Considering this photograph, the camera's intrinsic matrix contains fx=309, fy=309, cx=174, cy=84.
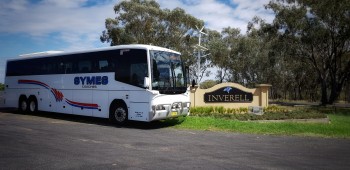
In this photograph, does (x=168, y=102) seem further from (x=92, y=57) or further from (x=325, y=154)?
(x=325, y=154)

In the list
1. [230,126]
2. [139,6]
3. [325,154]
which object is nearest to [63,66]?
[230,126]

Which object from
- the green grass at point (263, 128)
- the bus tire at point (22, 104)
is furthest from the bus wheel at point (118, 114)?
the bus tire at point (22, 104)

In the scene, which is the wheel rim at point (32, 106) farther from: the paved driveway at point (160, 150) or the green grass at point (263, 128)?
the green grass at point (263, 128)

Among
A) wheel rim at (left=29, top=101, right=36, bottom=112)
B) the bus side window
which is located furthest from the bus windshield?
wheel rim at (left=29, top=101, right=36, bottom=112)

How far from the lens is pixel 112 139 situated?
9961mm

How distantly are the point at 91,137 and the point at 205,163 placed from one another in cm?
472

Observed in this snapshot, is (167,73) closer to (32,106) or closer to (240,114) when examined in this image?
(240,114)

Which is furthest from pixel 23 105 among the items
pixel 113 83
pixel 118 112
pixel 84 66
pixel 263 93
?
pixel 263 93

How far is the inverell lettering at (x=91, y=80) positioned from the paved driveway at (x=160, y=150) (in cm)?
292

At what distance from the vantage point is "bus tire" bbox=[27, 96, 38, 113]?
17.6 m

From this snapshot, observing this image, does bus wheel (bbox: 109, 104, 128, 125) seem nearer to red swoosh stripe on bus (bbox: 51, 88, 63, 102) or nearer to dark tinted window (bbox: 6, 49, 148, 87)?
dark tinted window (bbox: 6, 49, 148, 87)

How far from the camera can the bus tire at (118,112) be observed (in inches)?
531

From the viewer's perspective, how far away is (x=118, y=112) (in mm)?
13656

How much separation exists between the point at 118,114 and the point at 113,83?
1.39 meters
